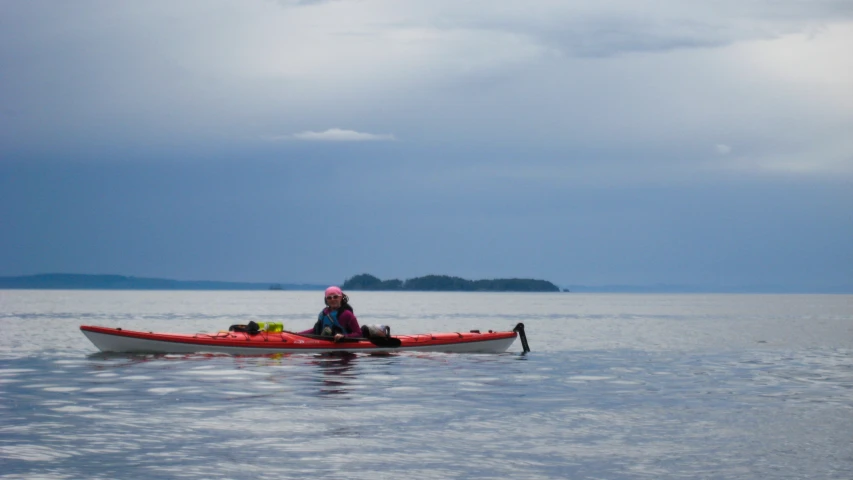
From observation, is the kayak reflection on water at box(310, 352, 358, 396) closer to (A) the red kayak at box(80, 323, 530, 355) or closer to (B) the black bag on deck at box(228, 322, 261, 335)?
(A) the red kayak at box(80, 323, 530, 355)

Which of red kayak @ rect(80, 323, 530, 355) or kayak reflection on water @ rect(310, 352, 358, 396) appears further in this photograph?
red kayak @ rect(80, 323, 530, 355)

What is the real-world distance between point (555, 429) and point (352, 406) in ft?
12.7

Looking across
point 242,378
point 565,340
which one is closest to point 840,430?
point 242,378

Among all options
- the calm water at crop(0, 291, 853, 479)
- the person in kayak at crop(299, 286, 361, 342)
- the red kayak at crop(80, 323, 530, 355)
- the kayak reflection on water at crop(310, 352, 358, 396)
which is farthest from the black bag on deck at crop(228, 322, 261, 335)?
the kayak reflection on water at crop(310, 352, 358, 396)

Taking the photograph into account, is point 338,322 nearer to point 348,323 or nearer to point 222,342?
point 348,323

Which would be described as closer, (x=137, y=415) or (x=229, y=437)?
(x=229, y=437)

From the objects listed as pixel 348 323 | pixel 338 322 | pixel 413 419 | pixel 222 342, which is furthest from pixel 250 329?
pixel 413 419

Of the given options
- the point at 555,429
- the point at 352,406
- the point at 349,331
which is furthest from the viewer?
the point at 349,331

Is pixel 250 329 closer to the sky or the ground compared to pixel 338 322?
closer to the ground

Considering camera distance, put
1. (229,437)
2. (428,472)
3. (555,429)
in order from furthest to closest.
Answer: (555,429) → (229,437) → (428,472)

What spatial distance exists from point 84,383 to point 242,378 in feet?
10.6

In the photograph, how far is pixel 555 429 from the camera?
14039mm

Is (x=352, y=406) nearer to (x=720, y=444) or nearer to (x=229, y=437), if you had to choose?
(x=229, y=437)

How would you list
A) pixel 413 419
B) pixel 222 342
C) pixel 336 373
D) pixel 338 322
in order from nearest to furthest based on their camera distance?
1. pixel 413 419
2. pixel 336 373
3. pixel 222 342
4. pixel 338 322
